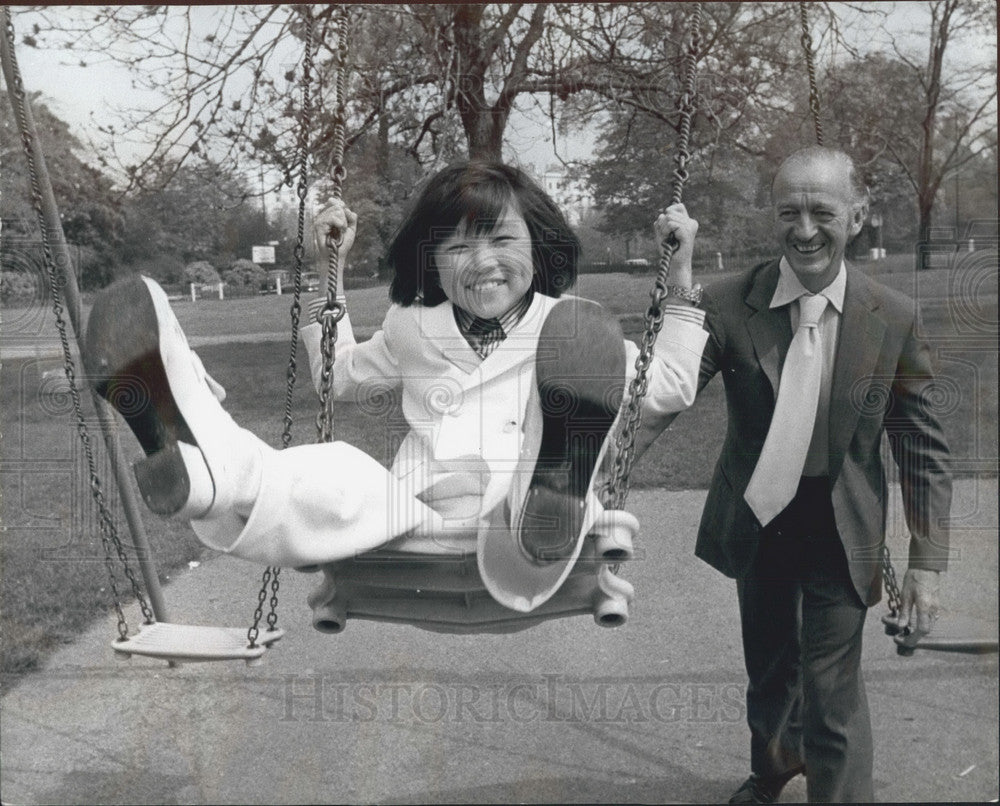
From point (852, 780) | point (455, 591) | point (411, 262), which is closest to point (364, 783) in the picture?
point (455, 591)

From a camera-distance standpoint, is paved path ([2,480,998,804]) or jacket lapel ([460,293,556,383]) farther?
paved path ([2,480,998,804])

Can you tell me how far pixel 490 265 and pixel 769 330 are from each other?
57 centimetres

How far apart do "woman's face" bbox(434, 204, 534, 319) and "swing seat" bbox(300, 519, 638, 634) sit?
48 cm

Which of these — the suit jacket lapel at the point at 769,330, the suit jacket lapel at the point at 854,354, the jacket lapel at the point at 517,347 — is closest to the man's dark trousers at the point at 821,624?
the suit jacket lapel at the point at 854,354

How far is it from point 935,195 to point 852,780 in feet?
3.99

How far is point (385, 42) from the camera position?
91.5 inches

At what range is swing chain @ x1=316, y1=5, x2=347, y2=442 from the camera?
6.18 ft

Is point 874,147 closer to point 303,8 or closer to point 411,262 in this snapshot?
point 411,262

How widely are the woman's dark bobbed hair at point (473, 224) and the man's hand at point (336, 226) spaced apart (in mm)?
103

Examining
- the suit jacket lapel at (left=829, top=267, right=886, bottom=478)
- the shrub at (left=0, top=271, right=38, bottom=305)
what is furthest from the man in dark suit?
the shrub at (left=0, top=271, right=38, bottom=305)

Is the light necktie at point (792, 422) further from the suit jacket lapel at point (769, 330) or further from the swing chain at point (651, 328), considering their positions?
the swing chain at point (651, 328)

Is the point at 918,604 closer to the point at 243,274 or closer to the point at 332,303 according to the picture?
the point at 332,303

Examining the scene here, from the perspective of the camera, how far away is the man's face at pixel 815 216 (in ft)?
6.77

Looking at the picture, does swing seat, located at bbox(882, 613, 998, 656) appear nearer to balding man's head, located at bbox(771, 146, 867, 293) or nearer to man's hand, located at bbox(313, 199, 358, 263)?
balding man's head, located at bbox(771, 146, 867, 293)
